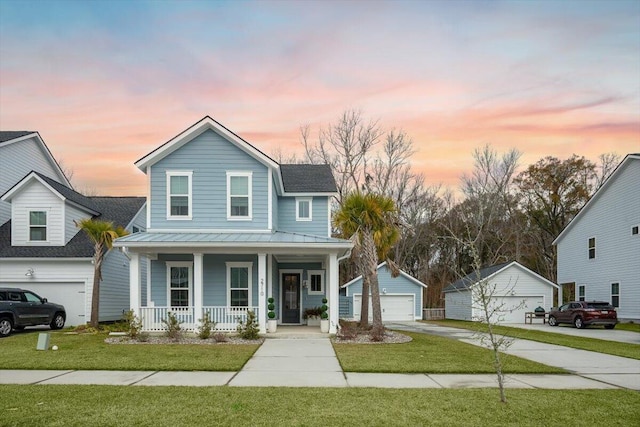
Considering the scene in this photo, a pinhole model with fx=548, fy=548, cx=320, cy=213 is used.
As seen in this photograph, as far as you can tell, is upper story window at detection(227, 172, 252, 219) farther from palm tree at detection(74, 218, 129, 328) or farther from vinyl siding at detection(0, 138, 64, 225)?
vinyl siding at detection(0, 138, 64, 225)

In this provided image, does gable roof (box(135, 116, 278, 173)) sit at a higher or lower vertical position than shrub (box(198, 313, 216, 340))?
higher

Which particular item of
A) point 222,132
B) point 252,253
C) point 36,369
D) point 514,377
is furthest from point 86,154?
point 514,377

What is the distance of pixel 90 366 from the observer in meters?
11.9

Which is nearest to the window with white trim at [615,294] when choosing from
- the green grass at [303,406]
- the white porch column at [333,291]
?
the white porch column at [333,291]

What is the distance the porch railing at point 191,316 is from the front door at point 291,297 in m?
4.49

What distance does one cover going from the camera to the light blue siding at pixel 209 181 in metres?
21.0

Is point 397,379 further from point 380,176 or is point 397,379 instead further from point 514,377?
point 380,176

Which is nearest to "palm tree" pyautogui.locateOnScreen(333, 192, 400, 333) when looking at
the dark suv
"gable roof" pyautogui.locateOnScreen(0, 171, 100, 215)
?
the dark suv

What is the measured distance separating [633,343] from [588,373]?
8.85 meters

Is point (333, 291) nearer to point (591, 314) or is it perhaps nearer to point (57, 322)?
point (57, 322)

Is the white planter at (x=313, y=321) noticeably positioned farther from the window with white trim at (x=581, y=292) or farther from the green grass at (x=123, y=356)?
the window with white trim at (x=581, y=292)

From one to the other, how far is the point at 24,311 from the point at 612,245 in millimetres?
29534

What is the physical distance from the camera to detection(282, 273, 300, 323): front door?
24.3 meters

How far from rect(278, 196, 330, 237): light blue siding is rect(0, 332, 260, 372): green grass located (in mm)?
8916
